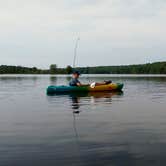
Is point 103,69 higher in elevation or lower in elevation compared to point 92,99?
higher

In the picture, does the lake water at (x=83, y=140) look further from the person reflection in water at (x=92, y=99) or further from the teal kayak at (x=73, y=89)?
the teal kayak at (x=73, y=89)

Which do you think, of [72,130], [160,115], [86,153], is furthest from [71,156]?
[160,115]

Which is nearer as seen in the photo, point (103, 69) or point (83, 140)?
point (83, 140)

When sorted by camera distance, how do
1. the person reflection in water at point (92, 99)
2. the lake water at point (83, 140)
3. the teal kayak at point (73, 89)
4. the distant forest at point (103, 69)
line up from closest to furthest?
the lake water at point (83, 140) < the person reflection in water at point (92, 99) < the teal kayak at point (73, 89) < the distant forest at point (103, 69)

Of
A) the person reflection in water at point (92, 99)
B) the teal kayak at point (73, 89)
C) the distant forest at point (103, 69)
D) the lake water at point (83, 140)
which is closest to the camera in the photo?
the lake water at point (83, 140)

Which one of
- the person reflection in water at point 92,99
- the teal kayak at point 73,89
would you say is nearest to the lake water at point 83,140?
the person reflection in water at point 92,99

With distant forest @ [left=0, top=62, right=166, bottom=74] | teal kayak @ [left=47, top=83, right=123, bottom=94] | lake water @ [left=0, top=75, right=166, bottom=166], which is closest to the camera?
lake water @ [left=0, top=75, right=166, bottom=166]

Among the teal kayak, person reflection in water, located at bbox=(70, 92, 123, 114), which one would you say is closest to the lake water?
person reflection in water, located at bbox=(70, 92, 123, 114)

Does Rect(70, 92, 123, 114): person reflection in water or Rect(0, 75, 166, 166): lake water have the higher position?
Rect(0, 75, 166, 166): lake water

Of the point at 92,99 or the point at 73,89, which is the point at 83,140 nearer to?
the point at 92,99

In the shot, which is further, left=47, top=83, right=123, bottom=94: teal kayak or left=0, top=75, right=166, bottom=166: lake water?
left=47, top=83, right=123, bottom=94: teal kayak

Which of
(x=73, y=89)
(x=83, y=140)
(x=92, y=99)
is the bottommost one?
(x=92, y=99)

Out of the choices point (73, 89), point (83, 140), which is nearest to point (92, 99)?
point (73, 89)

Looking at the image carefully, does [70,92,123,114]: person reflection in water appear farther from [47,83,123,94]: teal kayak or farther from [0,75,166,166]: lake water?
[0,75,166,166]: lake water
